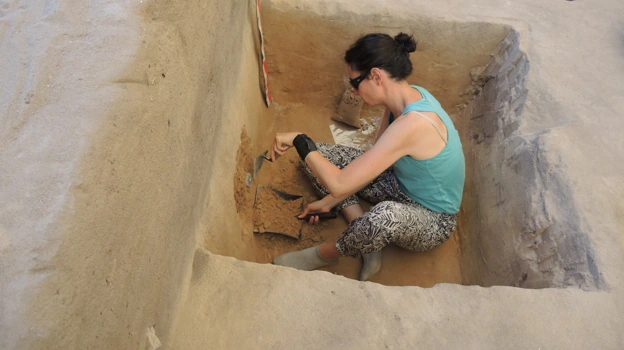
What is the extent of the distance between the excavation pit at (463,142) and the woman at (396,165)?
0.56 ft

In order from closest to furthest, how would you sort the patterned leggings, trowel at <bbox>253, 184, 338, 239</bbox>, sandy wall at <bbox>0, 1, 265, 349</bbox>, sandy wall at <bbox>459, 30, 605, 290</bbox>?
sandy wall at <bbox>0, 1, 265, 349</bbox> → sandy wall at <bbox>459, 30, 605, 290</bbox> → the patterned leggings → trowel at <bbox>253, 184, 338, 239</bbox>

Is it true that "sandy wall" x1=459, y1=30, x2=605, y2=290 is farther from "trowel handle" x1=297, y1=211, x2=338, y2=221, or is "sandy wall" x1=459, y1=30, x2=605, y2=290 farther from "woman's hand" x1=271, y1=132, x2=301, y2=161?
"woman's hand" x1=271, y1=132, x2=301, y2=161

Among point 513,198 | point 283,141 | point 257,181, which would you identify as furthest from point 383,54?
point 257,181

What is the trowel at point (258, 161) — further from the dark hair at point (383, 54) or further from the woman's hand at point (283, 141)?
the dark hair at point (383, 54)

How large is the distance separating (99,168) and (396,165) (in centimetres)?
129

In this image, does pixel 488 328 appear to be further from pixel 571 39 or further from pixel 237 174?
pixel 571 39

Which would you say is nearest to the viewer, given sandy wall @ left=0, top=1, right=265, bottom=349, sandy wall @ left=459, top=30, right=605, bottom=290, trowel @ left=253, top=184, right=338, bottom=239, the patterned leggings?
sandy wall @ left=0, top=1, right=265, bottom=349

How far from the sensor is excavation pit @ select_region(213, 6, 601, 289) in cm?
162

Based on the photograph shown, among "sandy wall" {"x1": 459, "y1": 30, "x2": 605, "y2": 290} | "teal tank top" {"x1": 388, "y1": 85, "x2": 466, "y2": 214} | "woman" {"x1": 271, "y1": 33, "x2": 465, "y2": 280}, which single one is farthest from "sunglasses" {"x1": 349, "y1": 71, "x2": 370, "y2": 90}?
"sandy wall" {"x1": 459, "y1": 30, "x2": 605, "y2": 290}

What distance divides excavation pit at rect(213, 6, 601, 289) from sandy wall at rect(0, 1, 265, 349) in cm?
42

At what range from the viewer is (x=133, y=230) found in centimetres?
97

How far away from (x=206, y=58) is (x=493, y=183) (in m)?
1.37

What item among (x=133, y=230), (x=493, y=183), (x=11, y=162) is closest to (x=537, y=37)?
(x=493, y=183)

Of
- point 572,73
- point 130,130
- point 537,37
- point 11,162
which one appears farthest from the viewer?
point 537,37
